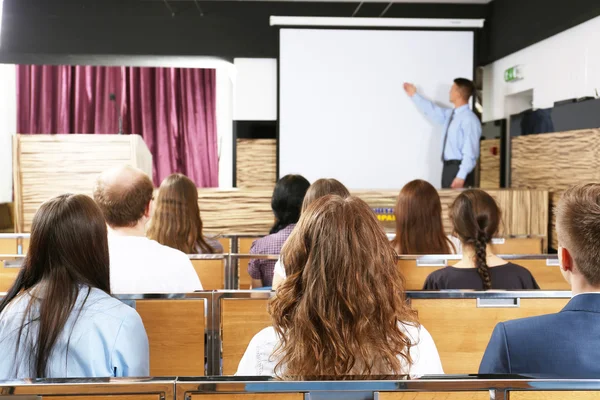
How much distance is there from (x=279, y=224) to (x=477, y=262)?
1.23m

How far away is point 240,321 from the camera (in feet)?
7.09

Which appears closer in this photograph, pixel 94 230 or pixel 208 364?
pixel 94 230

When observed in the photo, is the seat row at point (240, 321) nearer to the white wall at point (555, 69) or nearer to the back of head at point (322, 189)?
the back of head at point (322, 189)

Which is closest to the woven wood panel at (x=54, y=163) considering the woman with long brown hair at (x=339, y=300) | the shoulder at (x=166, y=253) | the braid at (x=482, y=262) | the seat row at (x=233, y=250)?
the seat row at (x=233, y=250)

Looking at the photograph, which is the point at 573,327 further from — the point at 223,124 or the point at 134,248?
the point at 223,124

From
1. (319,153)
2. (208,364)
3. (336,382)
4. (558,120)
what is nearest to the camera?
(336,382)

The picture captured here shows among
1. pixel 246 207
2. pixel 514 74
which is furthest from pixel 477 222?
pixel 514 74

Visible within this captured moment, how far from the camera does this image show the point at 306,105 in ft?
25.1

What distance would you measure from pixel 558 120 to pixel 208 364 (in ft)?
15.8

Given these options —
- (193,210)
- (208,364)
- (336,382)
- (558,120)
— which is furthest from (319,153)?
(336,382)

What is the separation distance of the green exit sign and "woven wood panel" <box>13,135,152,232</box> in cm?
409

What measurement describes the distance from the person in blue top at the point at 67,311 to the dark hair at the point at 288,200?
6.47 feet

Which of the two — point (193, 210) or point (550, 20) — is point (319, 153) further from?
point (193, 210)

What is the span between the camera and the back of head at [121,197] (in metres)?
2.58
